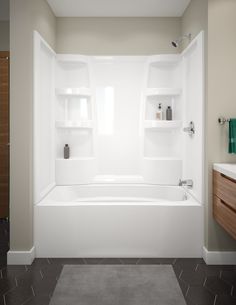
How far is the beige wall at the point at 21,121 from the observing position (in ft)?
10.00

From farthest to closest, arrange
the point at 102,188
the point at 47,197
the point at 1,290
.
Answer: the point at 102,188 → the point at 47,197 → the point at 1,290

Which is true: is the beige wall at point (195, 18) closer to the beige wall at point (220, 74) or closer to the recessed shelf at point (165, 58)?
the beige wall at point (220, 74)

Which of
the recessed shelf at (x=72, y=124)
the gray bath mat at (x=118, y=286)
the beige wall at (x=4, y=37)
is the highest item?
the beige wall at (x=4, y=37)

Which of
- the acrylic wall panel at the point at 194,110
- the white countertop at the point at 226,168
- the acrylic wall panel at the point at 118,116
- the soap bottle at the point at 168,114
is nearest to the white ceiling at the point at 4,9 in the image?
the acrylic wall panel at the point at 118,116

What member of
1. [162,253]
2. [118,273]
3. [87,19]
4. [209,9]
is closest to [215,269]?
[162,253]

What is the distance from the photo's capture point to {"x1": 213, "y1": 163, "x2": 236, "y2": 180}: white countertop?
8.38 ft

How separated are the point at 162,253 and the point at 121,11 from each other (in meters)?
2.79

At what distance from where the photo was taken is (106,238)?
3.28m

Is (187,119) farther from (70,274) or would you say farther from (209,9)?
(70,274)

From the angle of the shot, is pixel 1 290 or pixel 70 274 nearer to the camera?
pixel 1 290

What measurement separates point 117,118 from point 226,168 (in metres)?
2.17

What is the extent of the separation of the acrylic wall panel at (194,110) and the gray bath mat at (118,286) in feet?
→ 2.96

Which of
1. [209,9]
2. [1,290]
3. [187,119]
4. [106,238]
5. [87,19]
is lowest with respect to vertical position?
[1,290]

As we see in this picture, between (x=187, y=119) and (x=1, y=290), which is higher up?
(x=187, y=119)
